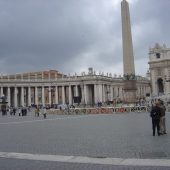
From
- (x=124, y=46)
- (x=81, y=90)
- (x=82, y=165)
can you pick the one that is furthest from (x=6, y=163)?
(x=81, y=90)

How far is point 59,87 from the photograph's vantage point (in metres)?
118

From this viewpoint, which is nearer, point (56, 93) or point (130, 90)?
point (130, 90)

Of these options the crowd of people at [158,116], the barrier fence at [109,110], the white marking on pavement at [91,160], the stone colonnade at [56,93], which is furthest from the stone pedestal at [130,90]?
the stone colonnade at [56,93]

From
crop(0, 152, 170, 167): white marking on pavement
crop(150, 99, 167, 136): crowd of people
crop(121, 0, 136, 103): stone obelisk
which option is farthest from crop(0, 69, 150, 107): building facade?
crop(0, 152, 170, 167): white marking on pavement

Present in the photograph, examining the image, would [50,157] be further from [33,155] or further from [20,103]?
[20,103]

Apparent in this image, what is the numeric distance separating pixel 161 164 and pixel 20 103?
337 ft

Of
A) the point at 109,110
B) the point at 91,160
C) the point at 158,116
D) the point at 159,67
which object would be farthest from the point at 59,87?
the point at 91,160

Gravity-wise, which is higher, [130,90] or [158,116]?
[130,90]

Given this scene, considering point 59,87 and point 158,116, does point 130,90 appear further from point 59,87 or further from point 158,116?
point 59,87

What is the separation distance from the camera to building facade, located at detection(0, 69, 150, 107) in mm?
105125

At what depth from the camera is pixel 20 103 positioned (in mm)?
108625

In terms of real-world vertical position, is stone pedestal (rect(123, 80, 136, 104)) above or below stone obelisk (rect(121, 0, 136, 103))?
below

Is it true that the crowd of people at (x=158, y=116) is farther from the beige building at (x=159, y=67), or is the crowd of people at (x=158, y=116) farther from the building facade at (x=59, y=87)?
the building facade at (x=59, y=87)

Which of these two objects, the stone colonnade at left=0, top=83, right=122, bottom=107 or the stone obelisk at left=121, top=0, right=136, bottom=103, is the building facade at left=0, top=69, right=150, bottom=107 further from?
the stone obelisk at left=121, top=0, right=136, bottom=103
